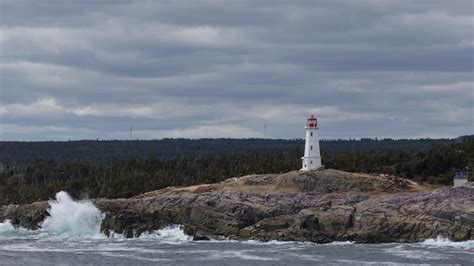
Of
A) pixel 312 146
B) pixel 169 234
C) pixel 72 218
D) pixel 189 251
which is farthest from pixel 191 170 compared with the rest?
pixel 189 251

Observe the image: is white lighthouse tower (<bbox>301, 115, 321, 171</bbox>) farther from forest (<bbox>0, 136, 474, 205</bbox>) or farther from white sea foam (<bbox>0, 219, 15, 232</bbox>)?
white sea foam (<bbox>0, 219, 15, 232</bbox>)

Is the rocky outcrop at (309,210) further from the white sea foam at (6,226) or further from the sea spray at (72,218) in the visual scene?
the white sea foam at (6,226)

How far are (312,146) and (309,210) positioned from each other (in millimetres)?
22592

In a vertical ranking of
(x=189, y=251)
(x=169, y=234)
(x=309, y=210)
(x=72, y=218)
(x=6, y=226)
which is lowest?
(x=189, y=251)

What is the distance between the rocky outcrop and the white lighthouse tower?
6362mm

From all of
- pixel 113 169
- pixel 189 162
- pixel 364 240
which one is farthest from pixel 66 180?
pixel 364 240

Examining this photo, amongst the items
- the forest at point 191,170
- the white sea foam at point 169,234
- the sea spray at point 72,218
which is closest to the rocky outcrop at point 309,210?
the white sea foam at point 169,234

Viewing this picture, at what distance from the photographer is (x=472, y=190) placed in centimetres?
9906

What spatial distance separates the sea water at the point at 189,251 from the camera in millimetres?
78500

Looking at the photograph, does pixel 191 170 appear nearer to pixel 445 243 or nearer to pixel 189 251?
pixel 189 251

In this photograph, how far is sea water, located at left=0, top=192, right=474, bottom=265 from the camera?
258 feet

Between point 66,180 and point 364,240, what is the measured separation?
7370 centimetres

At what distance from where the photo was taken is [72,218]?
370 ft

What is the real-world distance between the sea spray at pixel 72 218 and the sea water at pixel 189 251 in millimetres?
158
